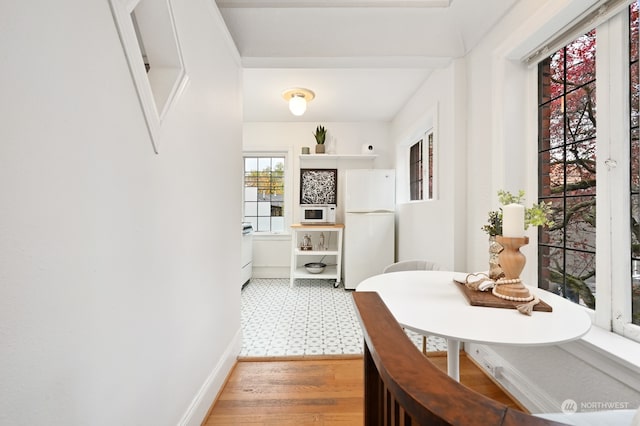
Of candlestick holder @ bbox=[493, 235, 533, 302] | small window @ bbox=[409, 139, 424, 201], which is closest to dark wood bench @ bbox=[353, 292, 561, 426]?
candlestick holder @ bbox=[493, 235, 533, 302]

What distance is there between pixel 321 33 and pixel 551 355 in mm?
2292

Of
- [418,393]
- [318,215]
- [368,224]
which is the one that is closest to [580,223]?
[418,393]

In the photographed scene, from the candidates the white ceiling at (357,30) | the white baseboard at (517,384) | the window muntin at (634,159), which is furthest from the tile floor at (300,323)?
the white ceiling at (357,30)

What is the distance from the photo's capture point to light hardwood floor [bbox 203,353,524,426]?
137 cm

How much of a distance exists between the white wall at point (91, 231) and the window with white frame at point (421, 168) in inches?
89.8

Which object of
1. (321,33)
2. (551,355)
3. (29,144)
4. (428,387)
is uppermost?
(321,33)

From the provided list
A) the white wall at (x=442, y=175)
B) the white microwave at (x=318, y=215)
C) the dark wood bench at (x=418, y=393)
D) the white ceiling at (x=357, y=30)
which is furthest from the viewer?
the white microwave at (x=318, y=215)

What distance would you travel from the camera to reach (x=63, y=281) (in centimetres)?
61

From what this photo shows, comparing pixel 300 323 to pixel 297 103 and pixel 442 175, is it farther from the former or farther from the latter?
pixel 297 103

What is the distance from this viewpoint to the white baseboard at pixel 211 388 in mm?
1215

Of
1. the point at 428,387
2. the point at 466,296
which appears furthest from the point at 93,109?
the point at 466,296

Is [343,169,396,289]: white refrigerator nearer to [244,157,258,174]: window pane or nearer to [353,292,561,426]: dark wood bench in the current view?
[244,157,258,174]: window pane

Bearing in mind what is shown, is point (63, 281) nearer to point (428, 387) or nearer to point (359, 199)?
point (428, 387)

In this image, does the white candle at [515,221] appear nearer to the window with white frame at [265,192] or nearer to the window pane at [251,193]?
the window with white frame at [265,192]
